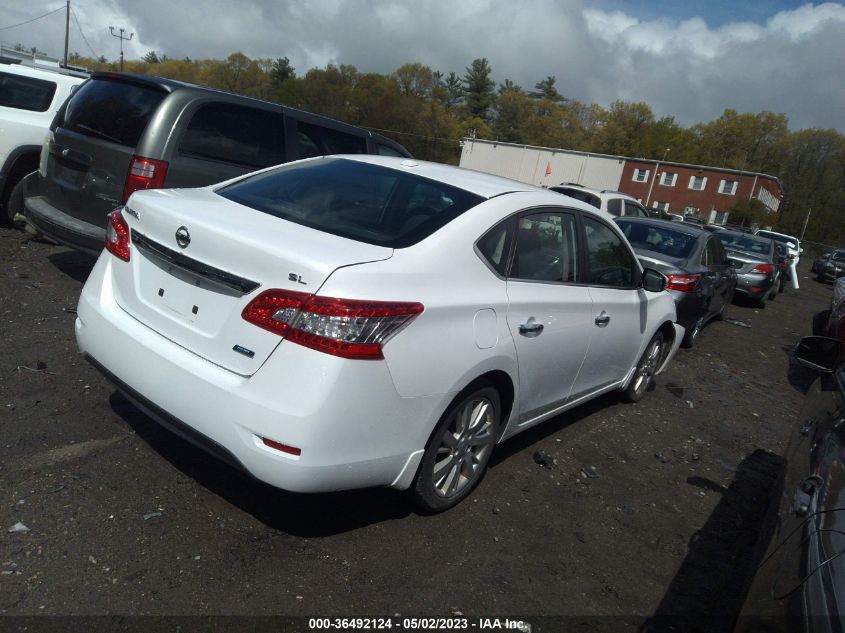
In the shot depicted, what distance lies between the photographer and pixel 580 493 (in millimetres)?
4195

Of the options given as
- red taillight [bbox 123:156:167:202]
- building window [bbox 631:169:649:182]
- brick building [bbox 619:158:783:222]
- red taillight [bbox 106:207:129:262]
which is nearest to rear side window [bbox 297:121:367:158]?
red taillight [bbox 123:156:167:202]

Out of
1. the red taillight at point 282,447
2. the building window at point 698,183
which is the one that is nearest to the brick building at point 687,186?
the building window at point 698,183

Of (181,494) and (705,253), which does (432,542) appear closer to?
(181,494)

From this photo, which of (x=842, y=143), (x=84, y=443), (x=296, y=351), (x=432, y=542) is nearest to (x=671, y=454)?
(x=432, y=542)

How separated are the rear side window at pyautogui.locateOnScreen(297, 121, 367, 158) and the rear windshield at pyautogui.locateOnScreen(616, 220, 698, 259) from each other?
3.71m

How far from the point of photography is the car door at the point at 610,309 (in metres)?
4.48

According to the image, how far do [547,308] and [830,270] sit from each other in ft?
112

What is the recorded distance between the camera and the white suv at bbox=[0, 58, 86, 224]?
7.47 m

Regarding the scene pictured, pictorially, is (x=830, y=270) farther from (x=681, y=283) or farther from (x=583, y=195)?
(x=681, y=283)

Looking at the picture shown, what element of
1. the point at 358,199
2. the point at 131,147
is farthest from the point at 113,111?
the point at 358,199

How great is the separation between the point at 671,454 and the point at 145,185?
184 inches

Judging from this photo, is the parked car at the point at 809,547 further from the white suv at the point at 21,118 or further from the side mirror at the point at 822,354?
the white suv at the point at 21,118

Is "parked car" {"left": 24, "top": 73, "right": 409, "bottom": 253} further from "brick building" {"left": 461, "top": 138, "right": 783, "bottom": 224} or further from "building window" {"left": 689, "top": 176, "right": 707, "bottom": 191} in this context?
"building window" {"left": 689, "top": 176, "right": 707, "bottom": 191}

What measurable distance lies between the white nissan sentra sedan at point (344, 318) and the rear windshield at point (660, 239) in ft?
15.8
